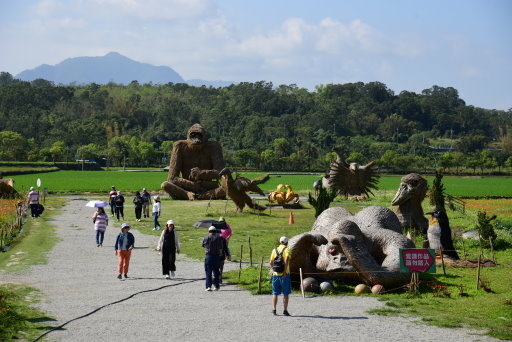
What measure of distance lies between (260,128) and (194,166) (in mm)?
105054

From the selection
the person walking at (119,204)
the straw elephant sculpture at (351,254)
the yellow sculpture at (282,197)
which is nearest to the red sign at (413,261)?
the straw elephant sculpture at (351,254)

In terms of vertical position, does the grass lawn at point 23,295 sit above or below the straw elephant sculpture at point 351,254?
below

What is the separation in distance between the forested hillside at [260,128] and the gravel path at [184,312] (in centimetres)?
9727

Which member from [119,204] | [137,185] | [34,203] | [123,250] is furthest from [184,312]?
[137,185]

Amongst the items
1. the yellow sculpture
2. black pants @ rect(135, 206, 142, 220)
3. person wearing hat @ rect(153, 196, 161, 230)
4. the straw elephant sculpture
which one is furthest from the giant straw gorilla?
the straw elephant sculpture

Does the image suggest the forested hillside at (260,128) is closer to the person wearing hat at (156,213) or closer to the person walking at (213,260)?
the person wearing hat at (156,213)

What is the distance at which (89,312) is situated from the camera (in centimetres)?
1406

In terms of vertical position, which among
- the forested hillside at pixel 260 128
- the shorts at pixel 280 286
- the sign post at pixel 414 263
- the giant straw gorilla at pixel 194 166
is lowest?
the shorts at pixel 280 286

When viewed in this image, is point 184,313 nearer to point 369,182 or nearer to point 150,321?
point 150,321

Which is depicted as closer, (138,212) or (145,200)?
(138,212)

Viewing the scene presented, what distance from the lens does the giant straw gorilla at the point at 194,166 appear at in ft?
154

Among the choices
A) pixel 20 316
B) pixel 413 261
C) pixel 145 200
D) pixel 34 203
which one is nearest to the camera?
pixel 20 316

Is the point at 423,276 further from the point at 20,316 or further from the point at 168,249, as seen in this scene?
the point at 20,316

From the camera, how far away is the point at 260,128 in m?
153
